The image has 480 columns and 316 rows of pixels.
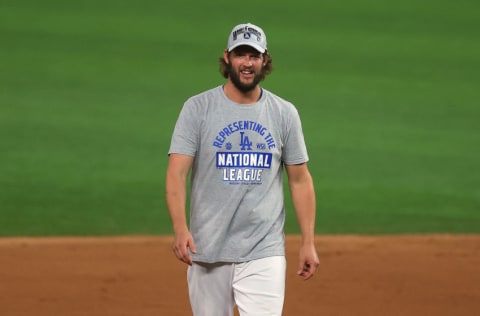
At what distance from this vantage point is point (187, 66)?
595 inches

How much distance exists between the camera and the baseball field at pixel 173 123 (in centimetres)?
852

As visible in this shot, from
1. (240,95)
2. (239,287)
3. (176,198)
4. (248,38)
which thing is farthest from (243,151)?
(239,287)

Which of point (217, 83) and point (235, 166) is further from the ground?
point (217, 83)

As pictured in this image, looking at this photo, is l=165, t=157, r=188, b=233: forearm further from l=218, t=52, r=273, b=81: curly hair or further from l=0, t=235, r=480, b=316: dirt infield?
l=0, t=235, r=480, b=316: dirt infield

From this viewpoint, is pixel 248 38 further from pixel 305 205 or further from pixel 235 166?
pixel 305 205

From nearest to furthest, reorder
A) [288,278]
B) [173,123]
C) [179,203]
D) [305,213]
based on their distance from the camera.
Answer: [179,203] → [305,213] → [288,278] → [173,123]

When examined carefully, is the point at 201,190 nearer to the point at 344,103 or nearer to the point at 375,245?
the point at 375,245

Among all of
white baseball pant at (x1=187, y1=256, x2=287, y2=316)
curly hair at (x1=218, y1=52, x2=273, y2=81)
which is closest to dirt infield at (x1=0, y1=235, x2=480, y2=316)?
white baseball pant at (x1=187, y1=256, x2=287, y2=316)

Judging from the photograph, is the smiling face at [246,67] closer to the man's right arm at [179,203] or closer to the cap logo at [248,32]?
the cap logo at [248,32]

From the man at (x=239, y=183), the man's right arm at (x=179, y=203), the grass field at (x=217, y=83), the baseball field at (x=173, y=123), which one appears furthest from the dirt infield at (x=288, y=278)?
the man's right arm at (x=179, y=203)

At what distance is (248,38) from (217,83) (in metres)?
9.18

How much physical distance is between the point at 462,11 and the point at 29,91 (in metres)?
7.24

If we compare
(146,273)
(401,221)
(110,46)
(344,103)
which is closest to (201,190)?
(146,273)

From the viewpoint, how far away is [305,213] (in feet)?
18.3
